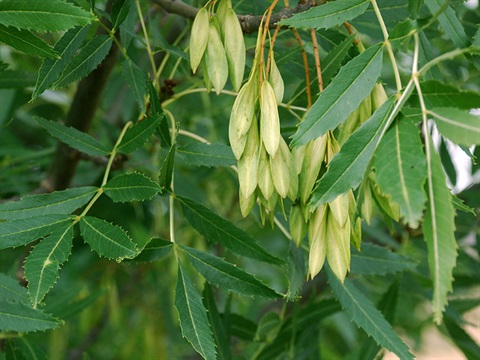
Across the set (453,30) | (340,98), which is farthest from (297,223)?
(453,30)

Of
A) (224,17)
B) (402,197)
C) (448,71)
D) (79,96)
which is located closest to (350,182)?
(402,197)

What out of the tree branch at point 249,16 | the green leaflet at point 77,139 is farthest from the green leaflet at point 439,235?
the green leaflet at point 77,139

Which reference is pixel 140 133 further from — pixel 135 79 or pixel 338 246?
pixel 338 246

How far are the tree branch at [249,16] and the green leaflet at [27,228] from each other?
28 centimetres

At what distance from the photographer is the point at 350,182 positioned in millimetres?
592

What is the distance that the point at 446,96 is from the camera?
60 centimetres

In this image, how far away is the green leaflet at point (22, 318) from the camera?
28.8 inches

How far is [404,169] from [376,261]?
0.47 metres

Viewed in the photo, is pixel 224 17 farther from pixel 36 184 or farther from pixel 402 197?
pixel 36 184

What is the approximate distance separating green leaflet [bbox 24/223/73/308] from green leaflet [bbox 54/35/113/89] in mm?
167

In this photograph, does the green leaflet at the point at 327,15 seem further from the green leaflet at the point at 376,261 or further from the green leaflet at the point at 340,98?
the green leaflet at the point at 376,261

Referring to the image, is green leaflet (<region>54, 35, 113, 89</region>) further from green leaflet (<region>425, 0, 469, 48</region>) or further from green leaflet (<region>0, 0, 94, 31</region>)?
green leaflet (<region>425, 0, 469, 48</region>)

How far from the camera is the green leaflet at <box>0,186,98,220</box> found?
75 cm

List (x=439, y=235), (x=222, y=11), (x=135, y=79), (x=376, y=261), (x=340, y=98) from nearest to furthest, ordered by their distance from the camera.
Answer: (x=439, y=235)
(x=340, y=98)
(x=222, y=11)
(x=135, y=79)
(x=376, y=261)
